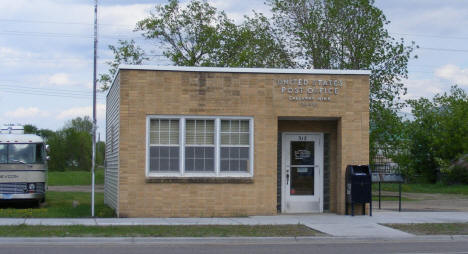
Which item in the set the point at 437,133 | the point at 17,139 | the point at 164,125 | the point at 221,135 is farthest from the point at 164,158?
the point at 437,133

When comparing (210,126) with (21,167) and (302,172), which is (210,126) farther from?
(21,167)

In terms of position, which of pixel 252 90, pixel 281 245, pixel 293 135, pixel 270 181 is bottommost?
pixel 281 245

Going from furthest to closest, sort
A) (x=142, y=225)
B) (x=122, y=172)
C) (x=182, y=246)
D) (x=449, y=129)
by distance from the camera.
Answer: (x=449, y=129) → (x=122, y=172) → (x=142, y=225) → (x=182, y=246)

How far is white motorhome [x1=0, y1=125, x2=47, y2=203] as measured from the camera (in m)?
19.3

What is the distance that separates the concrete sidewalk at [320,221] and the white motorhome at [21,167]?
4.51 metres

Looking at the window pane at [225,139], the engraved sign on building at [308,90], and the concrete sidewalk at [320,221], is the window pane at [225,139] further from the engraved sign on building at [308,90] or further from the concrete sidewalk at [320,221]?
the concrete sidewalk at [320,221]

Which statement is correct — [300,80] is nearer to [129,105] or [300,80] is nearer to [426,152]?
[129,105]

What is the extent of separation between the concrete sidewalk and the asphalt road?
97 centimetres

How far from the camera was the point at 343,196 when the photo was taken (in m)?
16.9

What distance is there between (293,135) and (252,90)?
199 cm

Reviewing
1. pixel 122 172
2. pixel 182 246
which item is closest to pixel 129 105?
pixel 122 172

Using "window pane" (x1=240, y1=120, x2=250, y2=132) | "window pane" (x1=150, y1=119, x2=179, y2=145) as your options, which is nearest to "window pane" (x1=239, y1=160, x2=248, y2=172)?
"window pane" (x1=240, y1=120, x2=250, y2=132)

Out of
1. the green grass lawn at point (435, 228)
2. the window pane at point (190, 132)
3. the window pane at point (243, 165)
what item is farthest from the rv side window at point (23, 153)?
the green grass lawn at point (435, 228)

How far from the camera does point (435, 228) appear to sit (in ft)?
47.2
